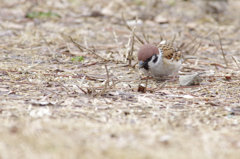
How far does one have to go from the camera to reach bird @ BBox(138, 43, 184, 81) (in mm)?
4566

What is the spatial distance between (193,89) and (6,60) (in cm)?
298

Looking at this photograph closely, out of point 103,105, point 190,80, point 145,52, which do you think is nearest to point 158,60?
point 145,52

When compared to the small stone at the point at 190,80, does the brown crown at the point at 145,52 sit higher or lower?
higher

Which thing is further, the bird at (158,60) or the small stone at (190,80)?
the bird at (158,60)

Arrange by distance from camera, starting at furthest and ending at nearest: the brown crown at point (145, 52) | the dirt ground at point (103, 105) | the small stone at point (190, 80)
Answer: the brown crown at point (145, 52), the small stone at point (190, 80), the dirt ground at point (103, 105)

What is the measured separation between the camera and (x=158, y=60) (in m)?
Result: 4.76

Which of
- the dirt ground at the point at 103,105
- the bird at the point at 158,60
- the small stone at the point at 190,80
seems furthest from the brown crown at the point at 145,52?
the small stone at the point at 190,80

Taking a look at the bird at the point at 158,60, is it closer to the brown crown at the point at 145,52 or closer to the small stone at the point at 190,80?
the brown crown at the point at 145,52

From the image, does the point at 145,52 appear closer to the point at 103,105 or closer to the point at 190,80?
the point at 190,80

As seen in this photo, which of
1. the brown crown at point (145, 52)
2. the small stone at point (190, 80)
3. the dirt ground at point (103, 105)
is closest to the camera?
the dirt ground at point (103, 105)

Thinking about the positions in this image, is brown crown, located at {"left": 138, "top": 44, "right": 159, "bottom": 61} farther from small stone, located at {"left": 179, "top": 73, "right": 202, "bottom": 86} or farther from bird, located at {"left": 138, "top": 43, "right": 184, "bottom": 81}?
small stone, located at {"left": 179, "top": 73, "right": 202, "bottom": 86}

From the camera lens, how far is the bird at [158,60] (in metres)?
4.57

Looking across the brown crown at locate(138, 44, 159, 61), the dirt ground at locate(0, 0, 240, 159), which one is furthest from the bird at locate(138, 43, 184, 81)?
the dirt ground at locate(0, 0, 240, 159)

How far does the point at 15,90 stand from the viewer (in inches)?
149
